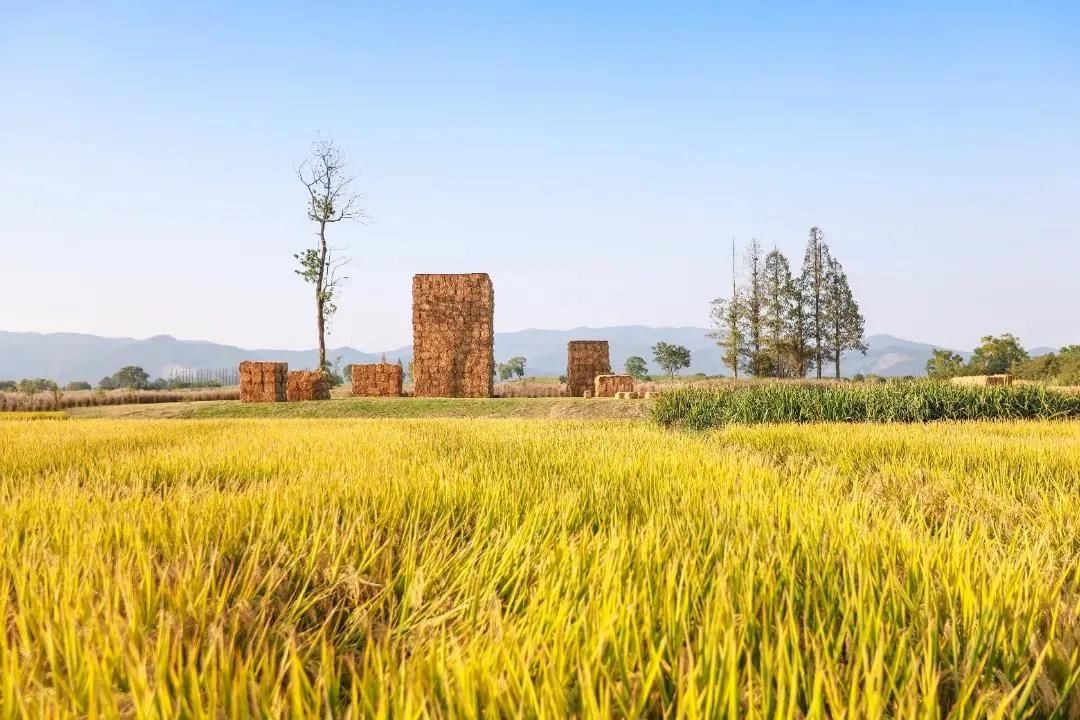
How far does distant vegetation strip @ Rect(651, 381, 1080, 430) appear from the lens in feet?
33.2

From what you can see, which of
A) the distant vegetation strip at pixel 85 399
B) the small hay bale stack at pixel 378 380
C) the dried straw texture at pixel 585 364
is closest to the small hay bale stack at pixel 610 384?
Answer: the dried straw texture at pixel 585 364

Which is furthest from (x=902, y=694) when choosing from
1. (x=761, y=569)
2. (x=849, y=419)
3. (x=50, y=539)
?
(x=849, y=419)

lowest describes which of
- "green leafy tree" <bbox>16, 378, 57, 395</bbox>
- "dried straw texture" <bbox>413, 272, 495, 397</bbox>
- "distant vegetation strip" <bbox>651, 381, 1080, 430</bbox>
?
"distant vegetation strip" <bbox>651, 381, 1080, 430</bbox>

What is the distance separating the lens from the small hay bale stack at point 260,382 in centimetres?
2098

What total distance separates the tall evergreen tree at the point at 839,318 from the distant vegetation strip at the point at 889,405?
36655 millimetres

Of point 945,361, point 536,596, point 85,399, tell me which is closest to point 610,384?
point 85,399

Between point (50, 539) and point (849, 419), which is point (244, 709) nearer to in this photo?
point (50, 539)

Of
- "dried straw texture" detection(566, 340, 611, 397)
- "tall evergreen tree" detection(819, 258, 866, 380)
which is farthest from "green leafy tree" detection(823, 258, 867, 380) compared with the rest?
"dried straw texture" detection(566, 340, 611, 397)

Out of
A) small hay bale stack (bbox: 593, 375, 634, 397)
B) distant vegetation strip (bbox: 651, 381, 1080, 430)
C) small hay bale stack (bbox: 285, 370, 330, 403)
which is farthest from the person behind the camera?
small hay bale stack (bbox: 593, 375, 634, 397)

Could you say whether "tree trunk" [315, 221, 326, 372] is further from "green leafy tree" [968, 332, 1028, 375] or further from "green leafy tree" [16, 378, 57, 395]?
"green leafy tree" [968, 332, 1028, 375]

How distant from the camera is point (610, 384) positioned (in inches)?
871

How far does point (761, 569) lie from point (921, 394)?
1039cm

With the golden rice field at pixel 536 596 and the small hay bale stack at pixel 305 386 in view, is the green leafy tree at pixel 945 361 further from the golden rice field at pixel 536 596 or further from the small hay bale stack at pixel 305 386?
the golden rice field at pixel 536 596

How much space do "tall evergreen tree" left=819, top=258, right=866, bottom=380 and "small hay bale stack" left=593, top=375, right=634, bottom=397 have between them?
29.2m
